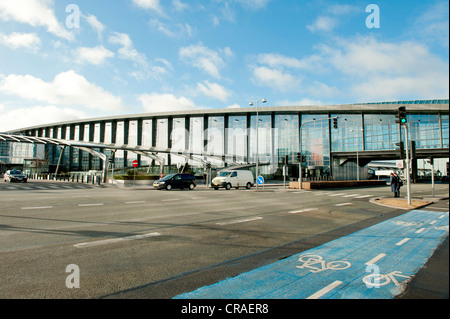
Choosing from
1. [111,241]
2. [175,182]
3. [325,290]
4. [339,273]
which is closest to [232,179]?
[175,182]

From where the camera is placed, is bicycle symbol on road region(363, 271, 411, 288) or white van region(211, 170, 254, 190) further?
white van region(211, 170, 254, 190)

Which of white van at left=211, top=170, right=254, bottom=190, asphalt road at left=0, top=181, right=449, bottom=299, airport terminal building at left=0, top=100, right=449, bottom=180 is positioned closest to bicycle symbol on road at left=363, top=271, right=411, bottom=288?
asphalt road at left=0, top=181, right=449, bottom=299

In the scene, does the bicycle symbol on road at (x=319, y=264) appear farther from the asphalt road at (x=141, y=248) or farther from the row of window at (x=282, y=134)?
the row of window at (x=282, y=134)

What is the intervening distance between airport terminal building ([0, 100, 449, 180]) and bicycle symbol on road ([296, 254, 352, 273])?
42240 mm

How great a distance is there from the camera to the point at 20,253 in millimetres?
5043

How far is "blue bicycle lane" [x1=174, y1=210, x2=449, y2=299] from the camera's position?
134 inches

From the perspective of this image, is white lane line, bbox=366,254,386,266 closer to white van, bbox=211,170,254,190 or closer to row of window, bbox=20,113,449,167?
white van, bbox=211,170,254,190

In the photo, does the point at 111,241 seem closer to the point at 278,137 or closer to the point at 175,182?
the point at 175,182

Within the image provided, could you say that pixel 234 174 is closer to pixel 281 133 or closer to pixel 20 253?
pixel 20 253

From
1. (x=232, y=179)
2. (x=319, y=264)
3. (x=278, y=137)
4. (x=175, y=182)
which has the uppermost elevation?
(x=278, y=137)

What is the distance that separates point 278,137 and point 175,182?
3956 cm

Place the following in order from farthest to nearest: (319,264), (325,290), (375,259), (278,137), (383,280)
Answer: (278,137)
(375,259)
(319,264)
(383,280)
(325,290)

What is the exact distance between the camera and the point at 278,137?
61.5 meters

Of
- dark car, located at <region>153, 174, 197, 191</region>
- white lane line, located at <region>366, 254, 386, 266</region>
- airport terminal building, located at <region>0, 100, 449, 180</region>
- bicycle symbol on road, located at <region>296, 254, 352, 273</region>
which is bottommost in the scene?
bicycle symbol on road, located at <region>296, 254, 352, 273</region>
